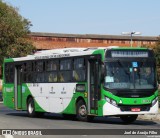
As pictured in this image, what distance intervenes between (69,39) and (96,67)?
60.1 metres

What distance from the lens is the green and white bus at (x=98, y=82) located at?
2159 centimetres

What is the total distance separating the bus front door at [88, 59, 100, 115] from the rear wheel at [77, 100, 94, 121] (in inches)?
20.2

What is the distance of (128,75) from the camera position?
2170 cm

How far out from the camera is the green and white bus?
70.8 ft

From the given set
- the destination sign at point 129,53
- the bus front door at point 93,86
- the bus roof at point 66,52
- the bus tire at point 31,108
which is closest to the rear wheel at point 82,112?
the bus front door at point 93,86

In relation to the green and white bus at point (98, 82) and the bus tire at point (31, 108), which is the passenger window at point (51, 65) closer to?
the green and white bus at point (98, 82)

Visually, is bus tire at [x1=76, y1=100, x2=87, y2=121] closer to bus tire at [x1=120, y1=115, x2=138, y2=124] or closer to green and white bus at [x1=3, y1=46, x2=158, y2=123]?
green and white bus at [x1=3, y1=46, x2=158, y2=123]

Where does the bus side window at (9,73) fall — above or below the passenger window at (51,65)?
below

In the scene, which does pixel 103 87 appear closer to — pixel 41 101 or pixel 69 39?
pixel 41 101

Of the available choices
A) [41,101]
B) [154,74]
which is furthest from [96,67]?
[41,101]

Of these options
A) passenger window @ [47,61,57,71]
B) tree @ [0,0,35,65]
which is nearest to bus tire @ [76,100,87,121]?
passenger window @ [47,61,57,71]

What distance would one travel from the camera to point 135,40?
8469 centimetres

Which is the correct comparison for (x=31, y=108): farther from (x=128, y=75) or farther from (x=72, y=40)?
(x=72, y=40)

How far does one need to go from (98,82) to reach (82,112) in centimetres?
195
